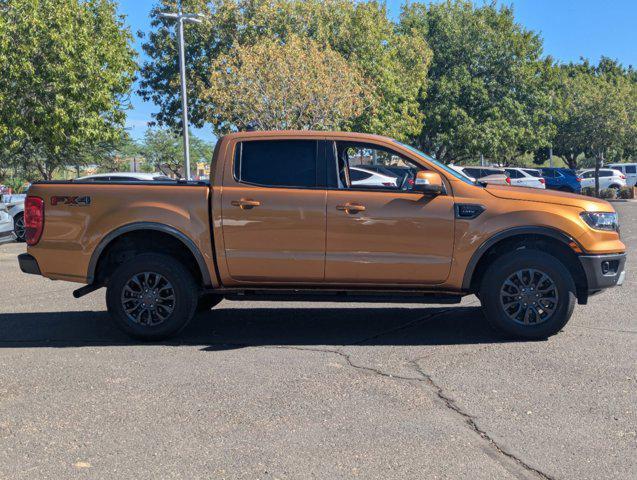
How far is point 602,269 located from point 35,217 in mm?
5245

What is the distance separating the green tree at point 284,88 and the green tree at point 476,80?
12.4m

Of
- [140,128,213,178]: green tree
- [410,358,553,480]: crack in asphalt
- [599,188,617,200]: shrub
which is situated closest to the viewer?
[410,358,553,480]: crack in asphalt

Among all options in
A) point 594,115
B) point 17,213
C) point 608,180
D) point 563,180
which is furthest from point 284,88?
point 594,115

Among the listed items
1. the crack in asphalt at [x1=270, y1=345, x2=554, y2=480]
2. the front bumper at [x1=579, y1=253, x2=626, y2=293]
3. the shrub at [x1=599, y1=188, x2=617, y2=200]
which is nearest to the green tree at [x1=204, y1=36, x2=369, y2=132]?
the shrub at [x1=599, y1=188, x2=617, y2=200]

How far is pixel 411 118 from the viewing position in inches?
1463

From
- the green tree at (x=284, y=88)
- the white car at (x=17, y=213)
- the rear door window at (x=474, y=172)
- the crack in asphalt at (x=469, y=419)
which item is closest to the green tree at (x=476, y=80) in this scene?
the rear door window at (x=474, y=172)

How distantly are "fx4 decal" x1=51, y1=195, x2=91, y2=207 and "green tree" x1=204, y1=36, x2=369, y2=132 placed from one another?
21063mm

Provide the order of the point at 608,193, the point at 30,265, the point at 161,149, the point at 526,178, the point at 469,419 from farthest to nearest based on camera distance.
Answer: the point at 161,149, the point at 608,193, the point at 526,178, the point at 30,265, the point at 469,419

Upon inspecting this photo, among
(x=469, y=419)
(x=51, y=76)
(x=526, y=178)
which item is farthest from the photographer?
(x=526, y=178)

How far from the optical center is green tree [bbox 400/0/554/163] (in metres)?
40.8

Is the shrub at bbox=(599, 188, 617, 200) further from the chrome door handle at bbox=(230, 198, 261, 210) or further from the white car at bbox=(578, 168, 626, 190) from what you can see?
the chrome door handle at bbox=(230, 198, 261, 210)

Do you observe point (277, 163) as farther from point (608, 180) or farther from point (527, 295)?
point (608, 180)

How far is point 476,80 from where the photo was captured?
134 feet

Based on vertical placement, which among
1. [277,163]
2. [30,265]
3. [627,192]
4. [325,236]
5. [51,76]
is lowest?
[627,192]
